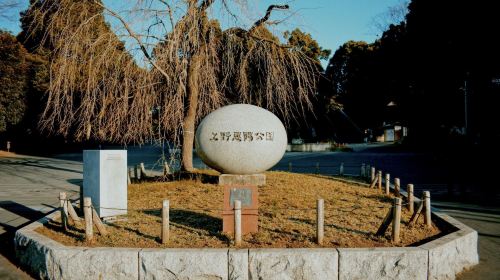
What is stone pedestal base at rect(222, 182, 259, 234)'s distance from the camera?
6582mm

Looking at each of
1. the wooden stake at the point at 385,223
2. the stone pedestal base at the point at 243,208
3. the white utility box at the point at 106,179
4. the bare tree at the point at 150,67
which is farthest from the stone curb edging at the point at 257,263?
the bare tree at the point at 150,67

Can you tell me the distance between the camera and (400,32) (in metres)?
31.9

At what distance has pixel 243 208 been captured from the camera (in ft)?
22.0

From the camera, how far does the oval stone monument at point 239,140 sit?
7957 millimetres

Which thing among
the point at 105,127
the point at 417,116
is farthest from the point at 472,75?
the point at 105,127

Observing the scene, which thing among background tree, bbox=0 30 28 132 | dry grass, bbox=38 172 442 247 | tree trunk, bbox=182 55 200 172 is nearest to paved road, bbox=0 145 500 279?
dry grass, bbox=38 172 442 247

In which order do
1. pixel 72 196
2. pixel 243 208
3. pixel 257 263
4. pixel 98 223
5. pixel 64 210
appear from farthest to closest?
pixel 72 196
pixel 64 210
pixel 243 208
pixel 98 223
pixel 257 263

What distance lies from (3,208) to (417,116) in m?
30.1

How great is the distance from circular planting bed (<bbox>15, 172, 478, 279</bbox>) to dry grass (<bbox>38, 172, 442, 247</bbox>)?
0.02 meters

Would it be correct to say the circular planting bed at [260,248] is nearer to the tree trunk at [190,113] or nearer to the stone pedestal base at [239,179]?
the stone pedestal base at [239,179]

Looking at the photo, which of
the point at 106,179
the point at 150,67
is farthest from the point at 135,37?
the point at 106,179

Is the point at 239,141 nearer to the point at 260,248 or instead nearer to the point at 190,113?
the point at 260,248

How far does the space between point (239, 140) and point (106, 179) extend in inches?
103

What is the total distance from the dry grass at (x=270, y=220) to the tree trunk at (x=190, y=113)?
75.1 inches
